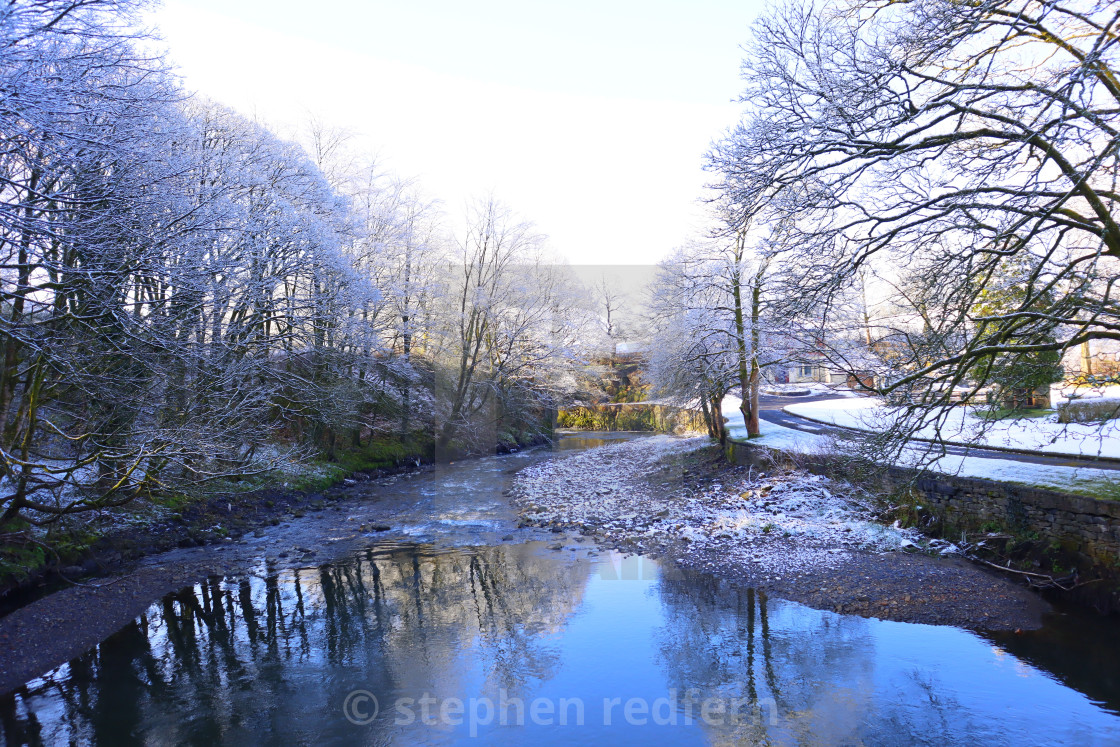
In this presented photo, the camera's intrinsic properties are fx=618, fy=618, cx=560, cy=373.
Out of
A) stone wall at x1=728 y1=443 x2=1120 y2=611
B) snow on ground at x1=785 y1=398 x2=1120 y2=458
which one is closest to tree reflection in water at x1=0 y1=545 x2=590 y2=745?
snow on ground at x1=785 y1=398 x2=1120 y2=458

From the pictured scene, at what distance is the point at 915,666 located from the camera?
6.76 metres

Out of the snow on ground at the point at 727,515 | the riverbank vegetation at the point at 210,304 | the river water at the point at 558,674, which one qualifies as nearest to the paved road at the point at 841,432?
the snow on ground at the point at 727,515

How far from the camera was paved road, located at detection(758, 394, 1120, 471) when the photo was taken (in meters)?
10.5

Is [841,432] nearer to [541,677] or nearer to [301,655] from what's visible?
[541,677]

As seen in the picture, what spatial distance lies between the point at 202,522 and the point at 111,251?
24.4ft

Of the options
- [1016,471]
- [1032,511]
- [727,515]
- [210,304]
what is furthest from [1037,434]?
[210,304]

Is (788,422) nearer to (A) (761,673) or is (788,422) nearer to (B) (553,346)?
(B) (553,346)

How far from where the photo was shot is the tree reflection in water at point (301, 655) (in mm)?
6051

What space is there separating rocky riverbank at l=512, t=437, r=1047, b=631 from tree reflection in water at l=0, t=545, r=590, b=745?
280 centimetres

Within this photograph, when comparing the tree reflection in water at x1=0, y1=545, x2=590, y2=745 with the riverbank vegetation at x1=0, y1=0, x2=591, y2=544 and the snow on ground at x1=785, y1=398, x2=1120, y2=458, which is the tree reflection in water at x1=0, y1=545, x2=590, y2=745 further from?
Answer: the snow on ground at x1=785, y1=398, x2=1120, y2=458

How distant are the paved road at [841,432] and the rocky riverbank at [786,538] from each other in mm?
1775

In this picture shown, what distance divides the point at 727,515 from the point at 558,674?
285 inches

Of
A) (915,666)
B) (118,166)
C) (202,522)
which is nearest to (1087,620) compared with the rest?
(915,666)

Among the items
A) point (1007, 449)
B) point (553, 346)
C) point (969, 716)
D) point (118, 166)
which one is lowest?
point (969, 716)
